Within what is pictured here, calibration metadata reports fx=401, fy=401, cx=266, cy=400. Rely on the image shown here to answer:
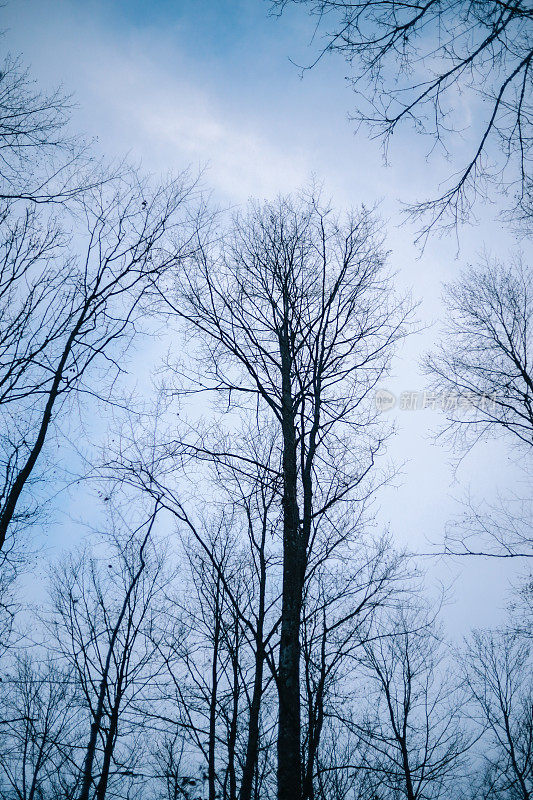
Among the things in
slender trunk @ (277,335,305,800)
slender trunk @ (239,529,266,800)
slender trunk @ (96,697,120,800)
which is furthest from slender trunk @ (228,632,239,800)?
slender trunk @ (96,697,120,800)

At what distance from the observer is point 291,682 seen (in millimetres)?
3527

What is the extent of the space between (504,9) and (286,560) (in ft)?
16.0

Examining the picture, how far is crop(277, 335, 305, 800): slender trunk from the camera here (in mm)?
3303

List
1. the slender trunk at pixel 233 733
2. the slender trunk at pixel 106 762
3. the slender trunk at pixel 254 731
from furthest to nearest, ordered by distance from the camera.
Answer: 1. the slender trunk at pixel 106 762
2. the slender trunk at pixel 233 733
3. the slender trunk at pixel 254 731

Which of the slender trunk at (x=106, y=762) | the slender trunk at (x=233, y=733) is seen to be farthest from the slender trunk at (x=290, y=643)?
the slender trunk at (x=106, y=762)

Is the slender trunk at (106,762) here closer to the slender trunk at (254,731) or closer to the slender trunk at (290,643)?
the slender trunk at (254,731)

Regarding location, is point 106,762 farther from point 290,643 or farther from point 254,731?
point 290,643

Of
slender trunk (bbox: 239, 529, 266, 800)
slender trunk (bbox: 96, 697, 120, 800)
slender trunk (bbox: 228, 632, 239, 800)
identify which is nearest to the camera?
slender trunk (bbox: 239, 529, 266, 800)

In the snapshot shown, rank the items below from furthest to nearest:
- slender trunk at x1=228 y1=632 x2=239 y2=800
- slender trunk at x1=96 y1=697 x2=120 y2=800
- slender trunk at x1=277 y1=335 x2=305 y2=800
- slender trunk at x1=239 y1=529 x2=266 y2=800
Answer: slender trunk at x1=96 y1=697 x2=120 y2=800 → slender trunk at x1=228 y1=632 x2=239 y2=800 → slender trunk at x1=239 y1=529 x2=266 y2=800 → slender trunk at x1=277 y1=335 x2=305 y2=800

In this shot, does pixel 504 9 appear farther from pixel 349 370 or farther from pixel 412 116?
pixel 349 370

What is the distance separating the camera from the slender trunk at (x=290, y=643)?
330 centimetres

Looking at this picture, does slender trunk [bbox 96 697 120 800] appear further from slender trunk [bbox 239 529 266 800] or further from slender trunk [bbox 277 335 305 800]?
slender trunk [bbox 277 335 305 800]

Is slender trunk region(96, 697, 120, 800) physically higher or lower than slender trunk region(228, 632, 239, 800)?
lower

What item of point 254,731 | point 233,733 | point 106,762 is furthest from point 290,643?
point 106,762
